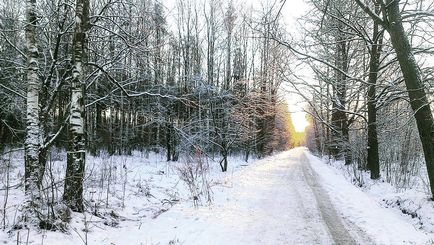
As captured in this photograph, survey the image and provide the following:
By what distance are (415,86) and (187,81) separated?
16.8 meters

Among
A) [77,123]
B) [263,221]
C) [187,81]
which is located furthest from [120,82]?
[187,81]

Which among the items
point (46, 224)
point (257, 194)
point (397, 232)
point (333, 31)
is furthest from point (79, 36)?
point (333, 31)

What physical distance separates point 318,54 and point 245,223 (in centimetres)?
1037

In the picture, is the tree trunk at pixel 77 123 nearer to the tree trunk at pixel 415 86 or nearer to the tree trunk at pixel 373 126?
the tree trunk at pixel 415 86

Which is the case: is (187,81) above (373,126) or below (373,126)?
above

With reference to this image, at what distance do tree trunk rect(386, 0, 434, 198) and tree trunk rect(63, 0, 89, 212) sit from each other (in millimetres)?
6683

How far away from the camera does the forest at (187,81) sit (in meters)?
7.32

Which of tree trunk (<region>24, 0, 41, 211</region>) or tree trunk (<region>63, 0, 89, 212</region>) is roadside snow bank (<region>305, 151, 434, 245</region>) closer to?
tree trunk (<region>63, 0, 89, 212</region>)

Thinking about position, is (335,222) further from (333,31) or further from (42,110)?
(333,31)

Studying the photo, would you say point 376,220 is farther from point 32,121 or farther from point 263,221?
point 32,121

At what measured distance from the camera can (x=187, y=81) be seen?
23.8 metres

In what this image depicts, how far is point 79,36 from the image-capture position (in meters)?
7.40

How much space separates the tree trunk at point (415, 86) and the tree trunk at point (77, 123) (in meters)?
6.68

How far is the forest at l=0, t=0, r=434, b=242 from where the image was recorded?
24.0 ft
